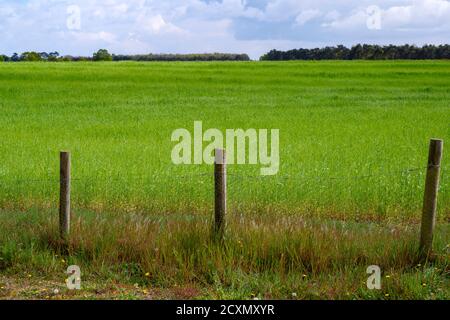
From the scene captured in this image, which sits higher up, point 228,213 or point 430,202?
point 430,202

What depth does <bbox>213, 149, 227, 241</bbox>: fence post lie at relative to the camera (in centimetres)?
790

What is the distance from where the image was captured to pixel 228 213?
9.45 m

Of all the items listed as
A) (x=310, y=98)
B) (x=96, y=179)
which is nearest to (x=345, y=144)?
(x=96, y=179)

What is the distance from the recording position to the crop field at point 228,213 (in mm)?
7336

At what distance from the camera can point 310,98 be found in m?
30.2

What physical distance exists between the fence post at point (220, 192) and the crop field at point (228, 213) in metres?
0.13

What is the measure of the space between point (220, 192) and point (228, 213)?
1.52 metres

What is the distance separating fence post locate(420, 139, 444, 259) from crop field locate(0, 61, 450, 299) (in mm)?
149

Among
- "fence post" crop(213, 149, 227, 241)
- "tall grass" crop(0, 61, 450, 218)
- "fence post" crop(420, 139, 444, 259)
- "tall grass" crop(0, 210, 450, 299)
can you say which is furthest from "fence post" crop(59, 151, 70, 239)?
"fence post" crop(420, 139, 444, 259)

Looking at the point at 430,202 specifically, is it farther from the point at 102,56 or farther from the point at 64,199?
the point at 102,56

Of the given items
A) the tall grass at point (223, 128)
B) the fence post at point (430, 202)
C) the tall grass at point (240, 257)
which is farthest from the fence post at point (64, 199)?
Result: the fence post at point (430, 202)

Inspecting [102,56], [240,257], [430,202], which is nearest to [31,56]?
[102,56]

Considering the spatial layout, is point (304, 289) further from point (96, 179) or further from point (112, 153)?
point (112, 153)

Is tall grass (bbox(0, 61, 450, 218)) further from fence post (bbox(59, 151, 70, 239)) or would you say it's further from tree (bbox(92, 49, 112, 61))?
tree (bbox(92, 49, 112, 61))
